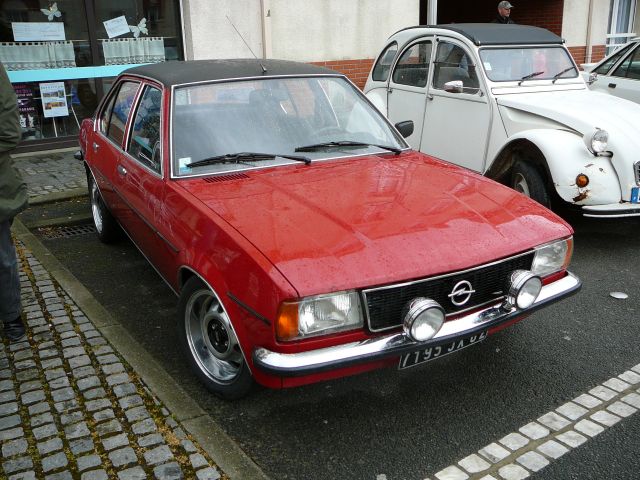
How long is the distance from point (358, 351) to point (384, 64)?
5.92 m

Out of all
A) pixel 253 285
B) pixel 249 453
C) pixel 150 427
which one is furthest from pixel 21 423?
pixel 253 285

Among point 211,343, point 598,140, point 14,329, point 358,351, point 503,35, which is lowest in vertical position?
point 14,329

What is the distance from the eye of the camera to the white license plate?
2896mm

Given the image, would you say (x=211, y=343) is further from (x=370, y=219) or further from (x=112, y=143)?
(x=112, y=143)

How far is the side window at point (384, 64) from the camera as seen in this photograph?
25.7 ft

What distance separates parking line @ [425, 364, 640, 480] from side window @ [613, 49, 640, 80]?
6.02m

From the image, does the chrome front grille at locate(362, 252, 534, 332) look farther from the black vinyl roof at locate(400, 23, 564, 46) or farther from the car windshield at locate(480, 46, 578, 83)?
the black vinyl roof at locate(400, 23, 564, 46)

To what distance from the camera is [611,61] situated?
8.63 m

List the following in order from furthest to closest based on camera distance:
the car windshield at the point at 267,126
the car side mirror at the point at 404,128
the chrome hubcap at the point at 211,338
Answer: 1. the car side mirror at the point at 404,128
2. the car windshield at the point at 267,126
3. the chrome hubcap at the point at 211,338

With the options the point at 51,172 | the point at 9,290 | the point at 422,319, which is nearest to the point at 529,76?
the point at 422,319

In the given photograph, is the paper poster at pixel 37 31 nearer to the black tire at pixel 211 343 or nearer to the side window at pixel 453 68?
the side window at pixel 453 68

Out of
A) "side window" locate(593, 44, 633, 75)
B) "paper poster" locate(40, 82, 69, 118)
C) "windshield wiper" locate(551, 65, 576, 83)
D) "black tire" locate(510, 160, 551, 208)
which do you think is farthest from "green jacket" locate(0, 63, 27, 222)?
"side window" locate(593, 44, 633, 75)

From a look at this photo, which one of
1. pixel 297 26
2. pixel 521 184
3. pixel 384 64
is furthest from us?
pixel 297 26

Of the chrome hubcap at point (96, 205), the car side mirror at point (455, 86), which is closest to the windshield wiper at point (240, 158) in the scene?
the chrome hubcap at point (96, 205)
